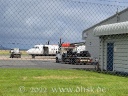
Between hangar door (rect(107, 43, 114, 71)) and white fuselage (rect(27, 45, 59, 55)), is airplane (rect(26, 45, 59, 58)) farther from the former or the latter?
hangar door (rect(107, 43, 114, 71))

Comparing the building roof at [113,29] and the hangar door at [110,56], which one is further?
the hangar door at [110,56]

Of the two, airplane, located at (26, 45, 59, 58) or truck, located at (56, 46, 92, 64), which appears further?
airplane, located at (26, 45, 59, 58)

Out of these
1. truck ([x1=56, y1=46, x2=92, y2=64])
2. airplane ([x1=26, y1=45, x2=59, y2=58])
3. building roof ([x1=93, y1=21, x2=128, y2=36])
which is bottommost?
truck ([x1=56, y1=46, x2=92, y2=64])

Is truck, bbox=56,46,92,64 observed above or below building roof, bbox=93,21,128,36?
below

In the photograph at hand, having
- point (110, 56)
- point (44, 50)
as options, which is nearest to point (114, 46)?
point (110, 56)

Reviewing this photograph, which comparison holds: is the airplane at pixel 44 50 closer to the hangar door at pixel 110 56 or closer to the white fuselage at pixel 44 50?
the white fuselage at pixel 44 50

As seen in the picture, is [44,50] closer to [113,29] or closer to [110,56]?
[110,56]

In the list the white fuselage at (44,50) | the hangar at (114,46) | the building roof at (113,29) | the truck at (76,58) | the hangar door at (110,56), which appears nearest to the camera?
the building roof at (113,29)

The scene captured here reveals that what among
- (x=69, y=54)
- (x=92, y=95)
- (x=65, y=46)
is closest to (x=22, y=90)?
(x=92, y=95)

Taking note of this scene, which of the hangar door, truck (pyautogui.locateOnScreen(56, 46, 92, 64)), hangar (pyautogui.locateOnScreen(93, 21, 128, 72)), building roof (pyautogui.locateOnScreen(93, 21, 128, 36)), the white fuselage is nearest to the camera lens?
building roof (pyautogui.locateOnScreen(93, 21, 128, 36))

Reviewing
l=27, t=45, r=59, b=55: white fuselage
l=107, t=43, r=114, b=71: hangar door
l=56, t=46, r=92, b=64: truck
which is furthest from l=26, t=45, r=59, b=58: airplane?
l=107, t=43, r=114, b=71: hangar door

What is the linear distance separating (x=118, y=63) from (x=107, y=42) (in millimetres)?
2129

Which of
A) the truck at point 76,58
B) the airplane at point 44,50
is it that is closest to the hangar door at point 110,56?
the truck at point 76,58

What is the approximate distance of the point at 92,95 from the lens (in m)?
8.92
